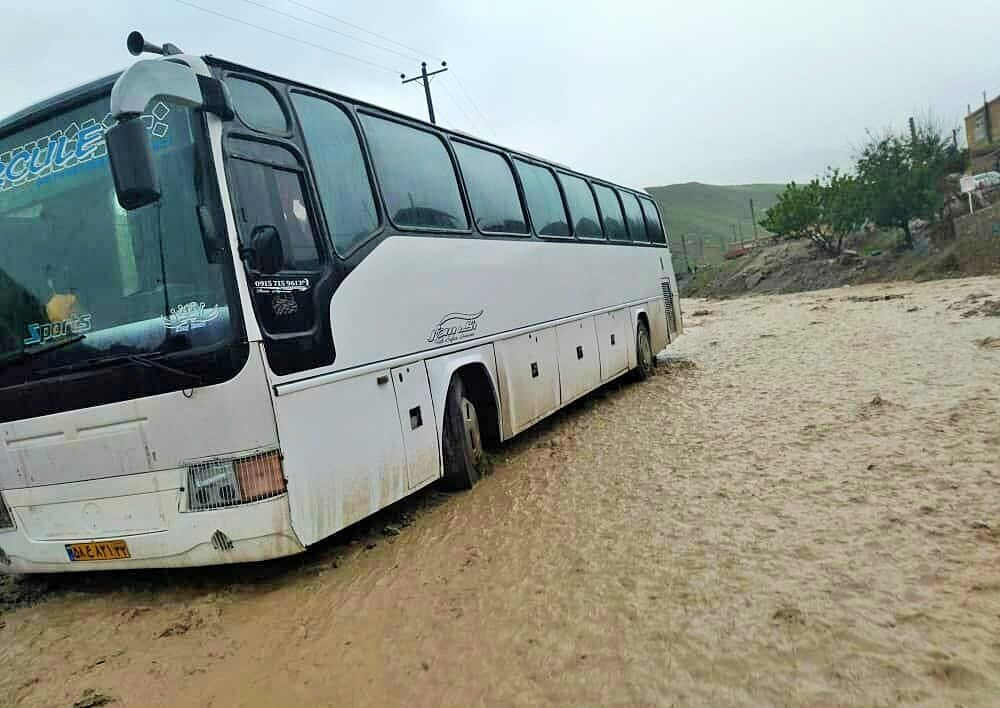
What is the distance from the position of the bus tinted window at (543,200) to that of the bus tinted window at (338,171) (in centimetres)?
345

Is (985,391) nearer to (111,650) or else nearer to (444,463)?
(444,463)

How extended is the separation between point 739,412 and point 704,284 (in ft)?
150

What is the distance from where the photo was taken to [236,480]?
13.5 feet

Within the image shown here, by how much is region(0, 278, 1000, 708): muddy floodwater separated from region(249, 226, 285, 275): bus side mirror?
1.97 metres

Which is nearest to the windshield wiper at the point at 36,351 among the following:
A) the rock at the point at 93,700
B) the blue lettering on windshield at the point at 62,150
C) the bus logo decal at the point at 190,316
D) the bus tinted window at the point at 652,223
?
the bus logo decal at the point at 190,316

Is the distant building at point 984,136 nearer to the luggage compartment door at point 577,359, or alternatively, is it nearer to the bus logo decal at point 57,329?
the luggage compartment door at point 577,359

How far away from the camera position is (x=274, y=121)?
4.72 m

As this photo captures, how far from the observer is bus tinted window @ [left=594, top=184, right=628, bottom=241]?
11664 mm

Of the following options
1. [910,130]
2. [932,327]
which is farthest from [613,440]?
[910,130]

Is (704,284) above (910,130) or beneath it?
beneath

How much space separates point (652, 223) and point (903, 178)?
1016 inches

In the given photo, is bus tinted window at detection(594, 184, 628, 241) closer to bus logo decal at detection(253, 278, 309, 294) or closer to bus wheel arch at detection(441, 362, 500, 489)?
bus wheel arch at detection(441, 362, 500, 489)

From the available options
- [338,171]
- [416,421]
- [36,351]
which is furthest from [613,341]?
[36,351]

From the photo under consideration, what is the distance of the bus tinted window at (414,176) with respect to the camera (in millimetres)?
5840
